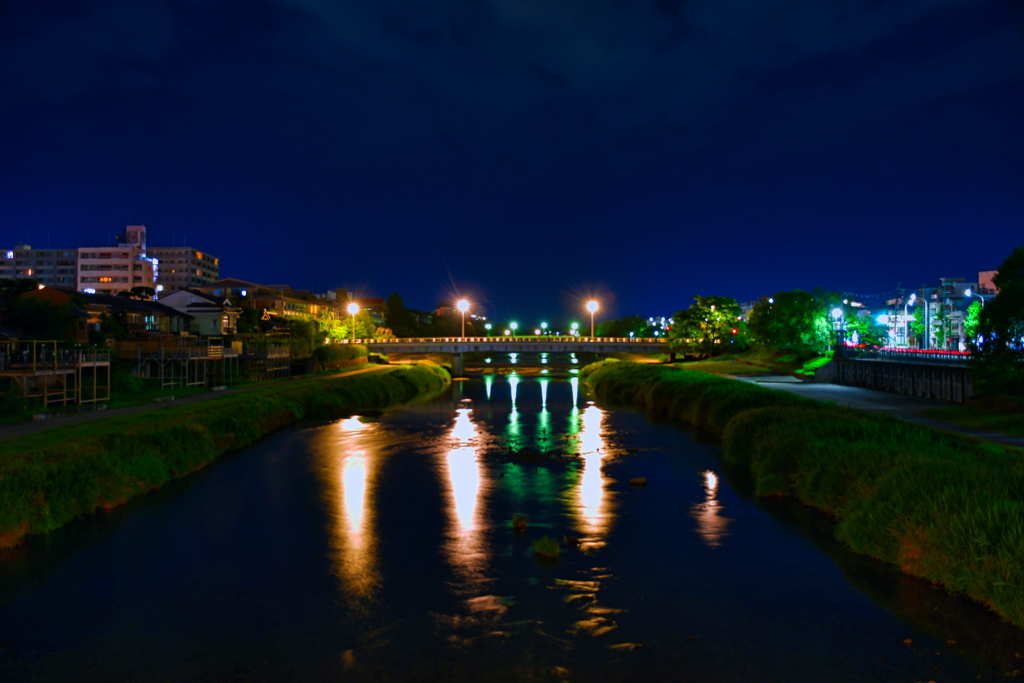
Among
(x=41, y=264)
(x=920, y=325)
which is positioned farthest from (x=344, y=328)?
(x=41, y=264)

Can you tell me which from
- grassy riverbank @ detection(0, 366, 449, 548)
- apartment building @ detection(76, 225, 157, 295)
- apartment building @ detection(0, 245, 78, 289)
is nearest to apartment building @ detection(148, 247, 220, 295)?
apartment building @ detection(76, 225, 157, 295)

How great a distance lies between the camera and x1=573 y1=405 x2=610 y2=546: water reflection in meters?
19.5

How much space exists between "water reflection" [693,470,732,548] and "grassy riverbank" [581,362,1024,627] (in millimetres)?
1687

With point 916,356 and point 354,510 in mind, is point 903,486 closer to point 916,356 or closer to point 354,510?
point 354,510

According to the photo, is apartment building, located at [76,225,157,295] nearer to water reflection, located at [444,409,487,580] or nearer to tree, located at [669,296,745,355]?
tree, located at [669,296,745,355]

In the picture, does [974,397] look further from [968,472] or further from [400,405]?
[400,405]

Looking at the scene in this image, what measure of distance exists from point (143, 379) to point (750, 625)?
47.8 metres

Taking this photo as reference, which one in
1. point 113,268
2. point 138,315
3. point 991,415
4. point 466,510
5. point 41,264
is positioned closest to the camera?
point 466,510

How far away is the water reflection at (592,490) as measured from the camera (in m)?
19.5

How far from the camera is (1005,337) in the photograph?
101 feet

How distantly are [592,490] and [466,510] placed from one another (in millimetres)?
5033

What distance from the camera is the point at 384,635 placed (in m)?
12.8

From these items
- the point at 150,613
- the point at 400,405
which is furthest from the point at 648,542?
the point at 400,405

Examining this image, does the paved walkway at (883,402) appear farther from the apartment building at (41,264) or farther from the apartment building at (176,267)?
the apartment building at (41,264)
